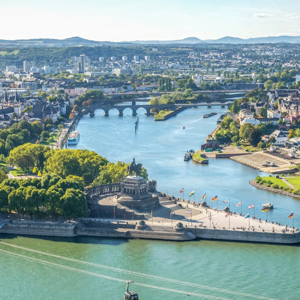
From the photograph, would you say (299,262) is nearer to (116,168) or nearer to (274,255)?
(274,255)

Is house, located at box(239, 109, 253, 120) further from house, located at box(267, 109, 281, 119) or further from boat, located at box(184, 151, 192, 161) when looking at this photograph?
boat, located at box(184, 151, 192, 161)

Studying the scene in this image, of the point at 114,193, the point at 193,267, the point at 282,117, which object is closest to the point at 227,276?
the point at 193,267

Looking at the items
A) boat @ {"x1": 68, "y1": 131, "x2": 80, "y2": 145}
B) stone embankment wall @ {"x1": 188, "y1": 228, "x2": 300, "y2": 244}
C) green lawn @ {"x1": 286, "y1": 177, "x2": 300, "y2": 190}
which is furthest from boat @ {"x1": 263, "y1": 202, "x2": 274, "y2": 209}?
boat @ {"x1": 68, "y1": 131, "x2": 80, "y2": 145}

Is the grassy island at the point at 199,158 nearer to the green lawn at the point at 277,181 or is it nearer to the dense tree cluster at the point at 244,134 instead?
the dense tree cluster at the point at 244,134

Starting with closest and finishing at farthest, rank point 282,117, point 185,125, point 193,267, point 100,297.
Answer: point 100,297
point 193,267
point 282,117
point 185,125

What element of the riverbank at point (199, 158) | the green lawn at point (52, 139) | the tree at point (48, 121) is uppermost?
the riverbank at point (199, 158)

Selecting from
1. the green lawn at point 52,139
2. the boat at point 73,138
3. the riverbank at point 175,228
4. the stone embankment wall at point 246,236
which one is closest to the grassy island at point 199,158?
the boat at point 73,138

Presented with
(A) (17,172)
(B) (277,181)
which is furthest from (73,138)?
(B) (277,181)
